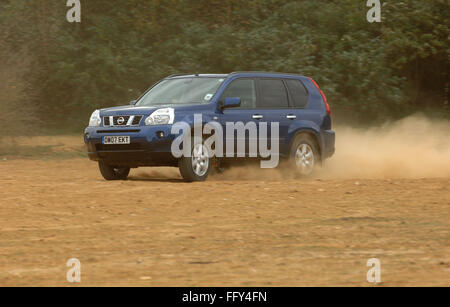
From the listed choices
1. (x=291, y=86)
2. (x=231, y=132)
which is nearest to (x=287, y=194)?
(x=231, y=132)

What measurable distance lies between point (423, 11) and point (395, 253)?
16.6m

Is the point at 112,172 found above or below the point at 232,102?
below

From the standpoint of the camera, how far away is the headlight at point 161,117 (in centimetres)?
1154

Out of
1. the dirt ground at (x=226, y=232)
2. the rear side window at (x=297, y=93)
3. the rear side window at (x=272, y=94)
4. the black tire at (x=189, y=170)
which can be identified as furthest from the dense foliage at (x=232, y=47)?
the black tire at (x=189, y=170)

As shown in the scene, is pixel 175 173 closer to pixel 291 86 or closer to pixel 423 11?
pixel 291 86

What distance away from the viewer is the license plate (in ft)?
38.3

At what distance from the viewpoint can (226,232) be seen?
319 inches

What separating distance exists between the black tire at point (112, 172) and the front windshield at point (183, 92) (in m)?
1.09

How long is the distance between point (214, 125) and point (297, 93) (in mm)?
2093

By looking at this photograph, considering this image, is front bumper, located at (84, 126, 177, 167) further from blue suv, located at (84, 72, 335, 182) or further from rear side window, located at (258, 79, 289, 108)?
rear side window, located at (258, 79, 289, 108)

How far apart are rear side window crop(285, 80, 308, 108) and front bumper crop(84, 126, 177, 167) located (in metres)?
2.80
